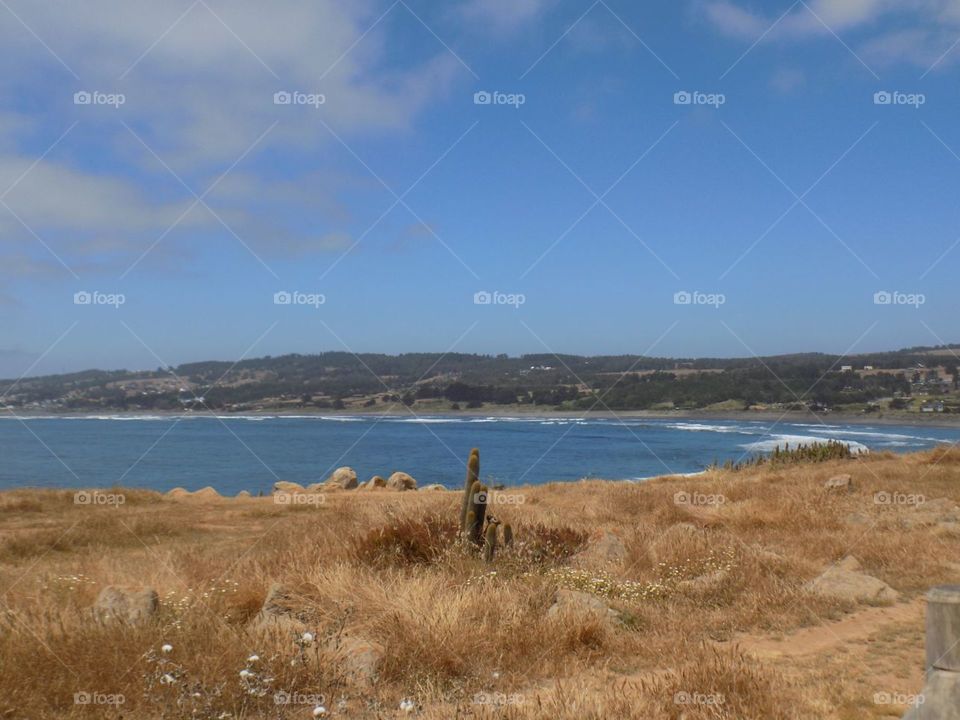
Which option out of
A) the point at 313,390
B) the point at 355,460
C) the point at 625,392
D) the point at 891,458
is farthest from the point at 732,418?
the point at 891,458

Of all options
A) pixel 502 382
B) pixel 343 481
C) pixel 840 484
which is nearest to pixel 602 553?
pixel 840 484

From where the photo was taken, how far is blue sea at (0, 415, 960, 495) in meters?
58.8

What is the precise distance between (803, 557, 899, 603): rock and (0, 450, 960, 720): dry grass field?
0.16 meters

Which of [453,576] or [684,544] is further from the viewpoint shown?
[684,544]

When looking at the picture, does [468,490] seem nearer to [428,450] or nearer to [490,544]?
[490,544]

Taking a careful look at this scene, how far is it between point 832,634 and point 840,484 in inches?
452

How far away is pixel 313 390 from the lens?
119188mm

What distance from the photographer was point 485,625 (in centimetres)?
689

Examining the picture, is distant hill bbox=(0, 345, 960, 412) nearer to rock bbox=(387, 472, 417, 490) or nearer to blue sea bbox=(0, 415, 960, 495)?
blue sea bbox=(0, 415, 960, 495)

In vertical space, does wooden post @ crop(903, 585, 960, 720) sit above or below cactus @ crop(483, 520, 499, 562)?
above

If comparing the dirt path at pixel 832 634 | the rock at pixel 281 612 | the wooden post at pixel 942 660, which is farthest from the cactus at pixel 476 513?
the wooden post at pixel 942 660

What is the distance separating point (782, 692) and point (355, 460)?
70663mm

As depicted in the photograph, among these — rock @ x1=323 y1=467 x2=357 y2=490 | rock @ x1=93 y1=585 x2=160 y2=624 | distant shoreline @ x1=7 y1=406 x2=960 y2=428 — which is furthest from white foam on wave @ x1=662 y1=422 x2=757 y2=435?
rock @ x1=93 y1=585 x2=160 y2=624

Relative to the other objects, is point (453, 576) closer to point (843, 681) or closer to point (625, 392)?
point (843, 681)
